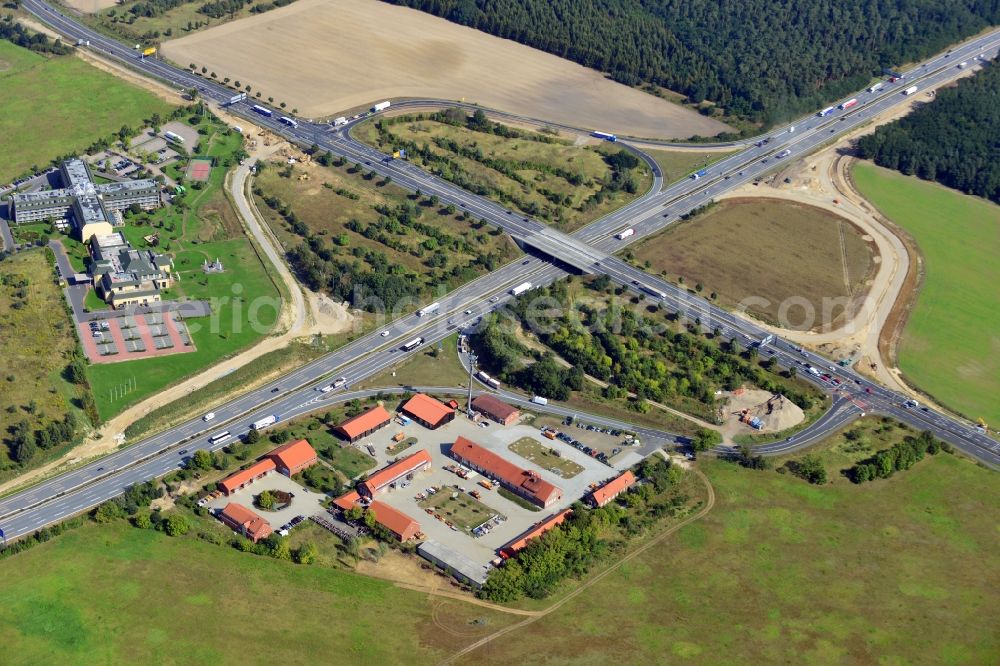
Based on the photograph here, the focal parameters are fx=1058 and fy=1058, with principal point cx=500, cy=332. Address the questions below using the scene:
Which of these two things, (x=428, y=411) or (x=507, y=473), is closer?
(x=507, y=473)

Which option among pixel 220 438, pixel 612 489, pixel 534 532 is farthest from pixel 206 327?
pixel 612 489

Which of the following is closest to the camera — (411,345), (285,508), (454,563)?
(454,563)

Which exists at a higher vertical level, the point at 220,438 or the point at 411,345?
the point at 411,345

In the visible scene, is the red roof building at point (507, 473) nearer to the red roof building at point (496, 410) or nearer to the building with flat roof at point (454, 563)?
the red roof building at point (496, 410)

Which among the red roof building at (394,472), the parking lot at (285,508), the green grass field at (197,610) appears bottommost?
the green grass field at (197,610)

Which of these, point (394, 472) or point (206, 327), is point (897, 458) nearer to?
point (394, 472)

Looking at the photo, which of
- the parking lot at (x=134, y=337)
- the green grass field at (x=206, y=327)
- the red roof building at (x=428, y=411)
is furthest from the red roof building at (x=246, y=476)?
the parking lot at (x=134, y=337)

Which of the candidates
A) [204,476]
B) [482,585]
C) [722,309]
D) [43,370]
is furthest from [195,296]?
[722,309]
